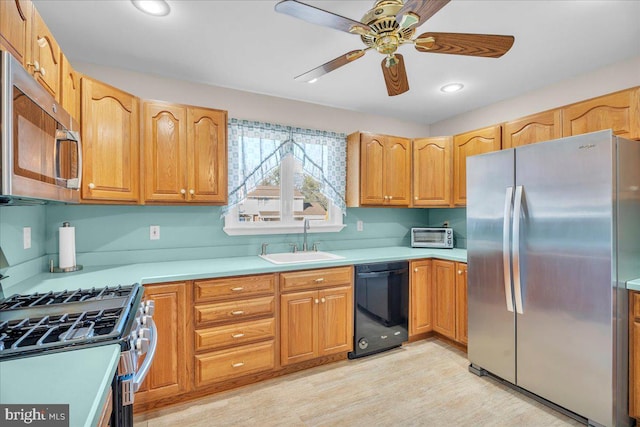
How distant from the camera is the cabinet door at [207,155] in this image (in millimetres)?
2396

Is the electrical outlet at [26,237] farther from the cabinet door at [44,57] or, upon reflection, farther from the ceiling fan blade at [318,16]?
the ceiling fan blade at [318,16]

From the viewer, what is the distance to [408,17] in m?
1.35

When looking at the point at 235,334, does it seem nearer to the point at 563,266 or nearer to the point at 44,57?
the point at 44,57

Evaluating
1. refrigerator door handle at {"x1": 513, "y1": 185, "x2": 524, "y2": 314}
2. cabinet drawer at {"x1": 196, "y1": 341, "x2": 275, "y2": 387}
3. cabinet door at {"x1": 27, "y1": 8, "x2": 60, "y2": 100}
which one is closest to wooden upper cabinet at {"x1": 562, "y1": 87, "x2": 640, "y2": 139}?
refrigerator door handle at {"x1": 513, "y1": 185, "x2": 524, "y2": 314}

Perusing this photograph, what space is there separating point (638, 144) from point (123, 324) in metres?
2.95

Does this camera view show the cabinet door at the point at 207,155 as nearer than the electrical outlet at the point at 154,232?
Yes

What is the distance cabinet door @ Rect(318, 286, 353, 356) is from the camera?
2582mm

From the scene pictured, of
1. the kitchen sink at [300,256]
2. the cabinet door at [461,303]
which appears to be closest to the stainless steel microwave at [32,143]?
the kitchen sink at [300,256]

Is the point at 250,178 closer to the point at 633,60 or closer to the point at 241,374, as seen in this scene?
the point at 241,374

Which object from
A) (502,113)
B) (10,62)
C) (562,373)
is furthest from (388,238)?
(10,62)

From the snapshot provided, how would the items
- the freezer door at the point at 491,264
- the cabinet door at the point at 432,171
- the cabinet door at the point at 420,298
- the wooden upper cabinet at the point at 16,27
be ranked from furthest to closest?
the cabinet door at the point at 432,171
the cabinet door at the point at 420,298
the freezer door at the point at 491,264
the wooden upper cabinet at the point at 16,27

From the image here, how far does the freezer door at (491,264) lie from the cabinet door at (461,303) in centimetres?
24

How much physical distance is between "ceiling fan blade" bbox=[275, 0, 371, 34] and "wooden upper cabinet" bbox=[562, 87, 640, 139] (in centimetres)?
185

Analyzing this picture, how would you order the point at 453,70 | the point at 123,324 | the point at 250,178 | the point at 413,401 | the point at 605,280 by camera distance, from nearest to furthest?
the point at 123,324, the point at 605,280, the point at 413,401, the point at 453,70, the point at 250,178
